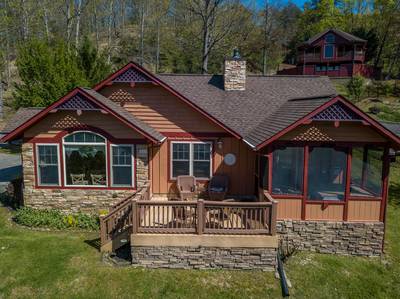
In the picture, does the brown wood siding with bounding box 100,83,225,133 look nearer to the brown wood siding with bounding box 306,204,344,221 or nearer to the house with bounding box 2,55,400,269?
the house with bounding box 2,55,400,269

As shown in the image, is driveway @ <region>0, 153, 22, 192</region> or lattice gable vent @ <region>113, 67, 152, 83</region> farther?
driveway @ <region>0, 153, 22, 192</region>

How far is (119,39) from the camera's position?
126 feet

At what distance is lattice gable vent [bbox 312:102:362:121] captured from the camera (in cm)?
834

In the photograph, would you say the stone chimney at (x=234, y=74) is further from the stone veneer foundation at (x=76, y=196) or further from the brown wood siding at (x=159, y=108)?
the stone veneer foundation at (x=76, y=196)

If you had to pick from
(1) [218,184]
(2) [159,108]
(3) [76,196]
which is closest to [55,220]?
(3) [76,196]

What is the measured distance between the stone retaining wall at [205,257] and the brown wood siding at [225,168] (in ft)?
11.6

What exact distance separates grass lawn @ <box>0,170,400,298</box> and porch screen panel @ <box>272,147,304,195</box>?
6.71 feet

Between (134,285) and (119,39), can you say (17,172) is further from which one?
(119,39)

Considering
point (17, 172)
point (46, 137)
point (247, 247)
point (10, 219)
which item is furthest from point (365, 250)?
point (17, 172)

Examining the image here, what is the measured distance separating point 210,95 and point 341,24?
1938 inches

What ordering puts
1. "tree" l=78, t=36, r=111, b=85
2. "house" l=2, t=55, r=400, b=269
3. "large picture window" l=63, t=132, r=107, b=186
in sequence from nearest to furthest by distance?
"house" l=2, t=55, r=400, b=269 < "large picture window" l=63, t=132, r=107, b=186 < "tree" l=78, t=36, r=111, b=85

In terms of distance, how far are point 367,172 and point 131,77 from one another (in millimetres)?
9141

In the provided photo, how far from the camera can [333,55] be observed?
36906mm

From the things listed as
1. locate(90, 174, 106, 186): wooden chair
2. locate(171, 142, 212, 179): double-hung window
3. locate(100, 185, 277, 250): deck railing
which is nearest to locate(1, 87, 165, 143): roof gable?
locate(171, 142, 212, 179): double-hung window
